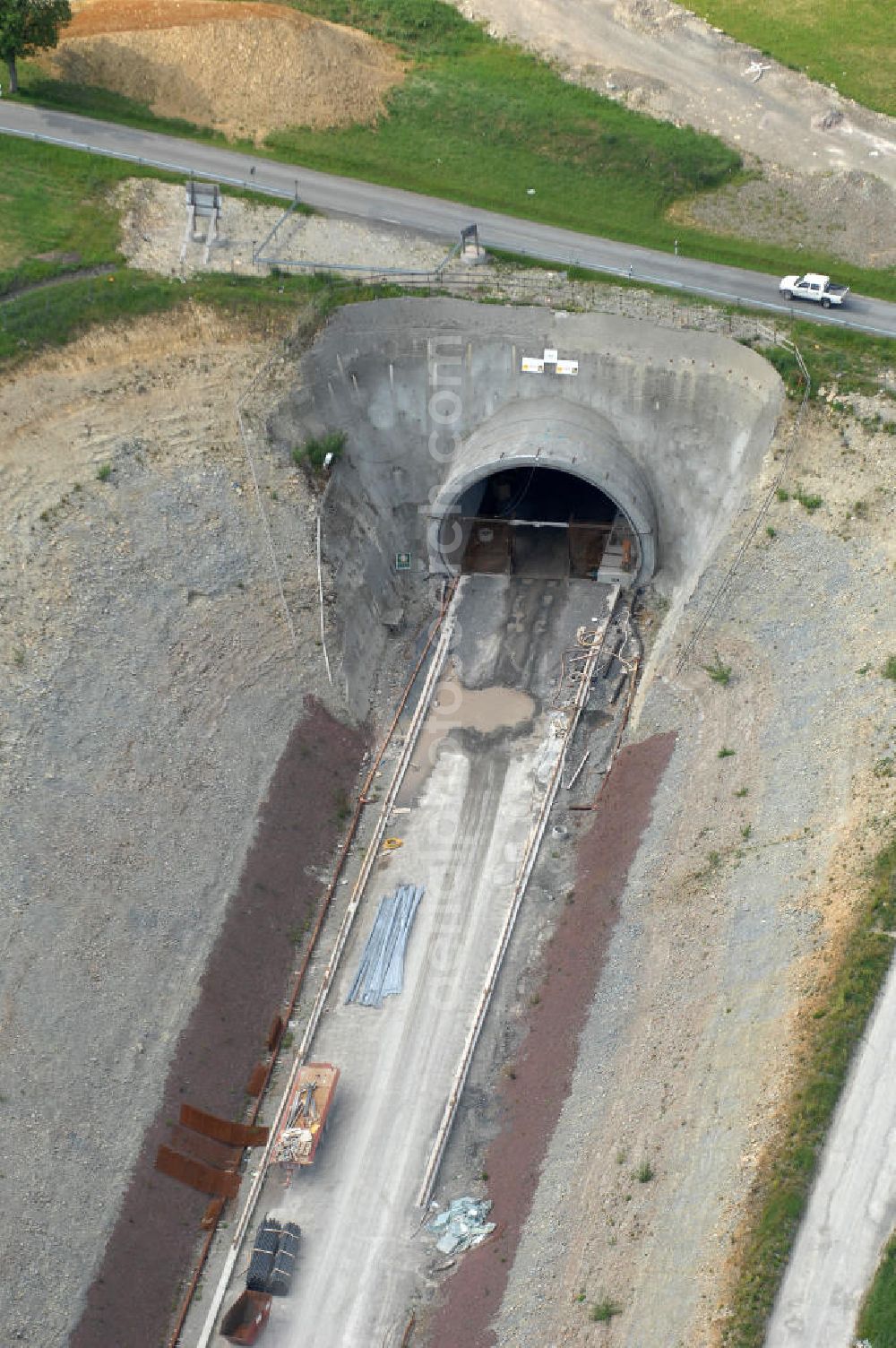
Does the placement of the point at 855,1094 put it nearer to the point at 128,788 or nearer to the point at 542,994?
the point at 542,994

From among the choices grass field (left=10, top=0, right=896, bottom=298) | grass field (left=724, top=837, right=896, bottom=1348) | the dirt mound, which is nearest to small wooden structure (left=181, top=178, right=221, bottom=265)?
grass field (left=10, top=0, right=896, bottom=298)

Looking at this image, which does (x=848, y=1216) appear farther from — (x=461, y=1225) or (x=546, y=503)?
(x=546, y=503)

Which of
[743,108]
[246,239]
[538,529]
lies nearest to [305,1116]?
[538,529]

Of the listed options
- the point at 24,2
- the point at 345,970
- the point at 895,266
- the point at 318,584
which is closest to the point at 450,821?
the point at 345,970

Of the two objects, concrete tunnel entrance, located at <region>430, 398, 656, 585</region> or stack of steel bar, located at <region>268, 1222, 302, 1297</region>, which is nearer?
stack of steel bar, located at <region>268, 1222, 302, 1297</region>

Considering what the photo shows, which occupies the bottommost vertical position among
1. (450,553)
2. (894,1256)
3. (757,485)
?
(894,1256)

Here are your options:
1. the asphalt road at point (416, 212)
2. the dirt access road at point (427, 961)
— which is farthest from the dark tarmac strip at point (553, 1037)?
the asphalt road at point (416, 212)

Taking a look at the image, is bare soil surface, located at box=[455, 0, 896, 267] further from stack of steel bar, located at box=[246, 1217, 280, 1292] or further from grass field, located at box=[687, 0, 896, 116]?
stack of steel bar, located at box=[246, 1217, 280, 1292]
